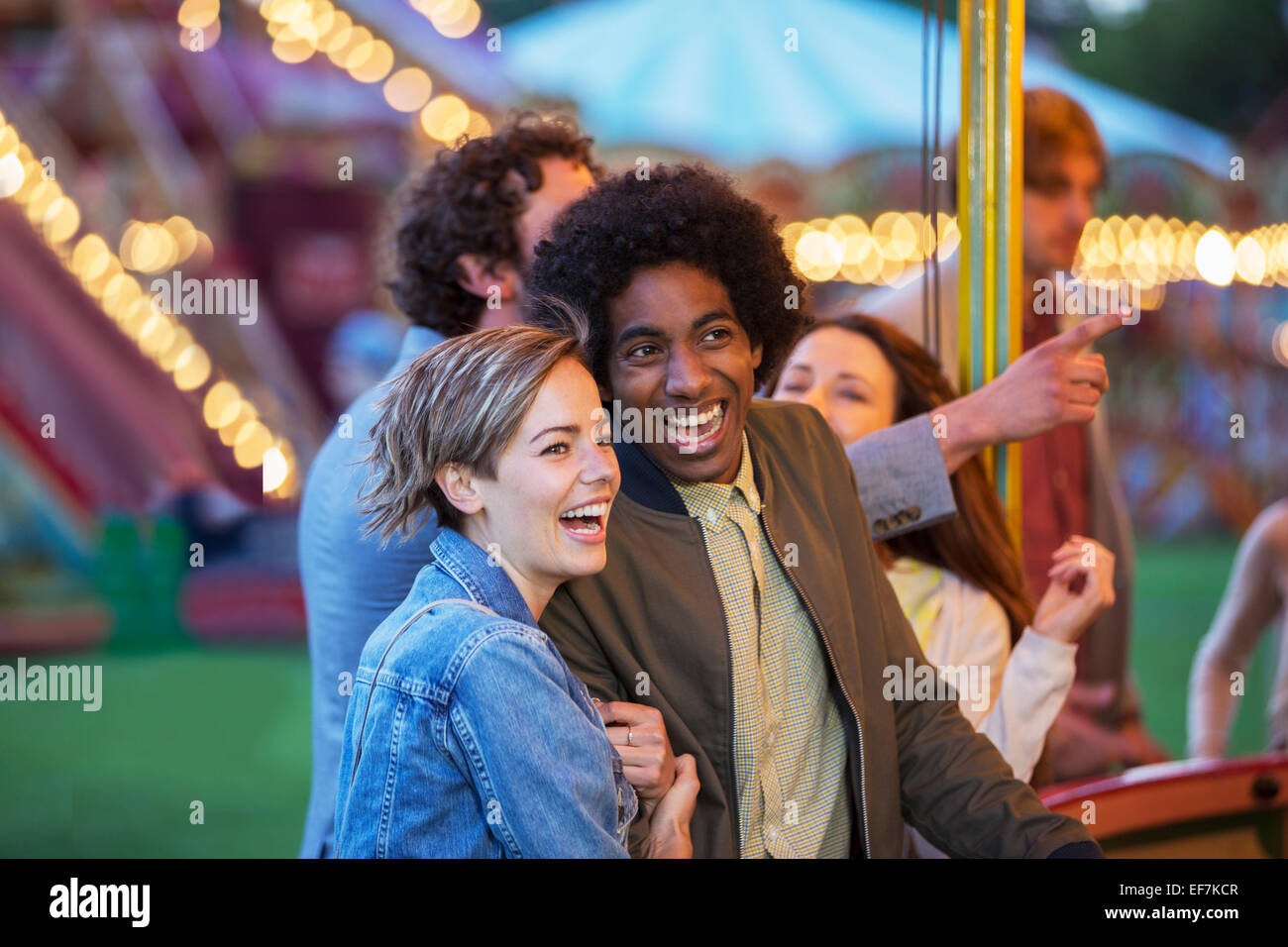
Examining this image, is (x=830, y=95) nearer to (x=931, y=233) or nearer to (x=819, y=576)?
(x=931, y=233)

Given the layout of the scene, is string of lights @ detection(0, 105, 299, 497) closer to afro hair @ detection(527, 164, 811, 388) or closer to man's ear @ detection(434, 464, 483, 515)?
afro hair @ detection(527, 164, 811, 388)

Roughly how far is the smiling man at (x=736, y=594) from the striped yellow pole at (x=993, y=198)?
59 cm

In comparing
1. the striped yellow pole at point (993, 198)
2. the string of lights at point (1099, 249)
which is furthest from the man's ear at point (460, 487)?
the string of lights at point (1099, 249)

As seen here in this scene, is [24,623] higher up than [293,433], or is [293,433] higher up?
[293,433]

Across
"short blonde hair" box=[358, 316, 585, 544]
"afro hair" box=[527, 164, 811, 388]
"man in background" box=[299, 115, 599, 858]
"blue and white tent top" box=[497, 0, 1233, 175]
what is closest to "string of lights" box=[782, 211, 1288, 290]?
"blue and white tent top" box=[497, 0, 1233, 175]

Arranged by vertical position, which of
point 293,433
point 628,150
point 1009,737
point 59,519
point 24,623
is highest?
point 628,150

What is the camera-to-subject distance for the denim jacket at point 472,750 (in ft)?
4.30

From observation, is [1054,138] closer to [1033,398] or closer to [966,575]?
[1033,398]

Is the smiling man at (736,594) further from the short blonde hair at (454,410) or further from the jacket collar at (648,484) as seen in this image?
the short blonde hair at (454,410)

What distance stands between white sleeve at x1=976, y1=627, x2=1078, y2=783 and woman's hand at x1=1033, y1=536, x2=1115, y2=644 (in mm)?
21

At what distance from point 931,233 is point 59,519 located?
570cm

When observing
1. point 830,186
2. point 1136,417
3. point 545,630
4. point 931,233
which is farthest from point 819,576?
point 1136,417

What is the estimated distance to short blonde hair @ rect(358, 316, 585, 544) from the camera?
1.45m

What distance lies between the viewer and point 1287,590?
303 cm
